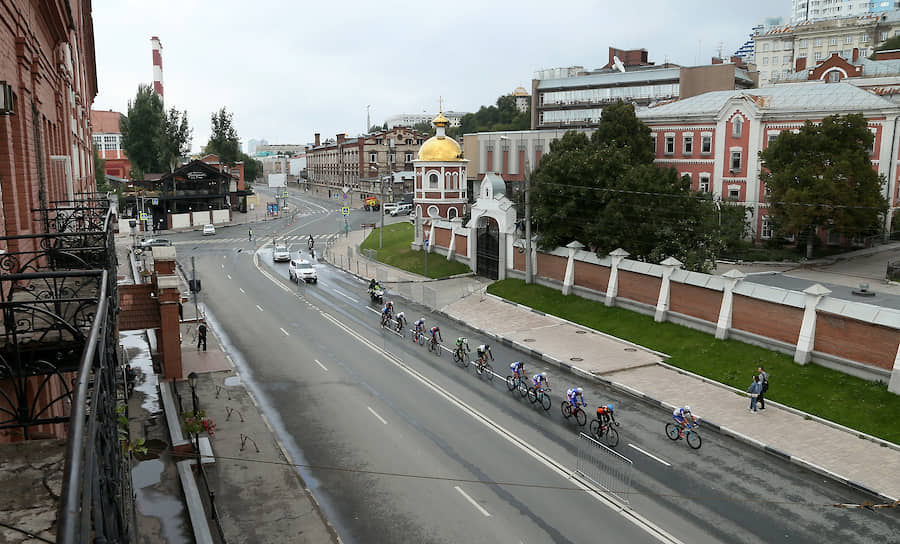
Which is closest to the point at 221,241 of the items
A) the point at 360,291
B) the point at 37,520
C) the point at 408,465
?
the point at 360,291

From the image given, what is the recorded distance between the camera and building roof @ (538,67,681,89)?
3314 inches

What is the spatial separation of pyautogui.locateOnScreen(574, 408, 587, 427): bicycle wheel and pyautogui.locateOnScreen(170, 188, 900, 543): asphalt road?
0.35m

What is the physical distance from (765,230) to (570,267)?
21439 millimetres

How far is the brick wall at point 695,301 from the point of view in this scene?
29125 mm

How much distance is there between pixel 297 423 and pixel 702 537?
12.9 metres

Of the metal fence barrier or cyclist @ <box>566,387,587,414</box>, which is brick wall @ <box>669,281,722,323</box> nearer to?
cyclist @ <box>566,387,587,414</box>

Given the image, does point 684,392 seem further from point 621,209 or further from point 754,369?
point 621,209

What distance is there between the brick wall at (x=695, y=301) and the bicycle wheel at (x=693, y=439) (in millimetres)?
10572

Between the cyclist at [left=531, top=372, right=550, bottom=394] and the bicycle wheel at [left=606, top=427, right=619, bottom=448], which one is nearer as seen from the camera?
the bicycle wheel at [left=606, top=427, right=619, bottom=448]

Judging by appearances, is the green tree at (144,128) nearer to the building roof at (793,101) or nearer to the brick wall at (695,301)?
the building roof at (793,101)

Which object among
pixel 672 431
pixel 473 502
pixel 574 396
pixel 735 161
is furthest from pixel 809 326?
pixel 735 161

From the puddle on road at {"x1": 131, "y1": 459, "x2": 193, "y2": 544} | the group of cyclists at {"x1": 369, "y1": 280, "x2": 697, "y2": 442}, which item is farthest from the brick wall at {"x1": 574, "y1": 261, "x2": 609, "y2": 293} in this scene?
the puddle on road at {"x1": 131, "y1": 459, "x2": 193, "y2": 544}

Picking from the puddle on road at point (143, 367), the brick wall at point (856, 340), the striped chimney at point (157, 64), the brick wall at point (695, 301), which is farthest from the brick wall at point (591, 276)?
the striped chimney at point (157, 64)

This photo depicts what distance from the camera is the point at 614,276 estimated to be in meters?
34.6
